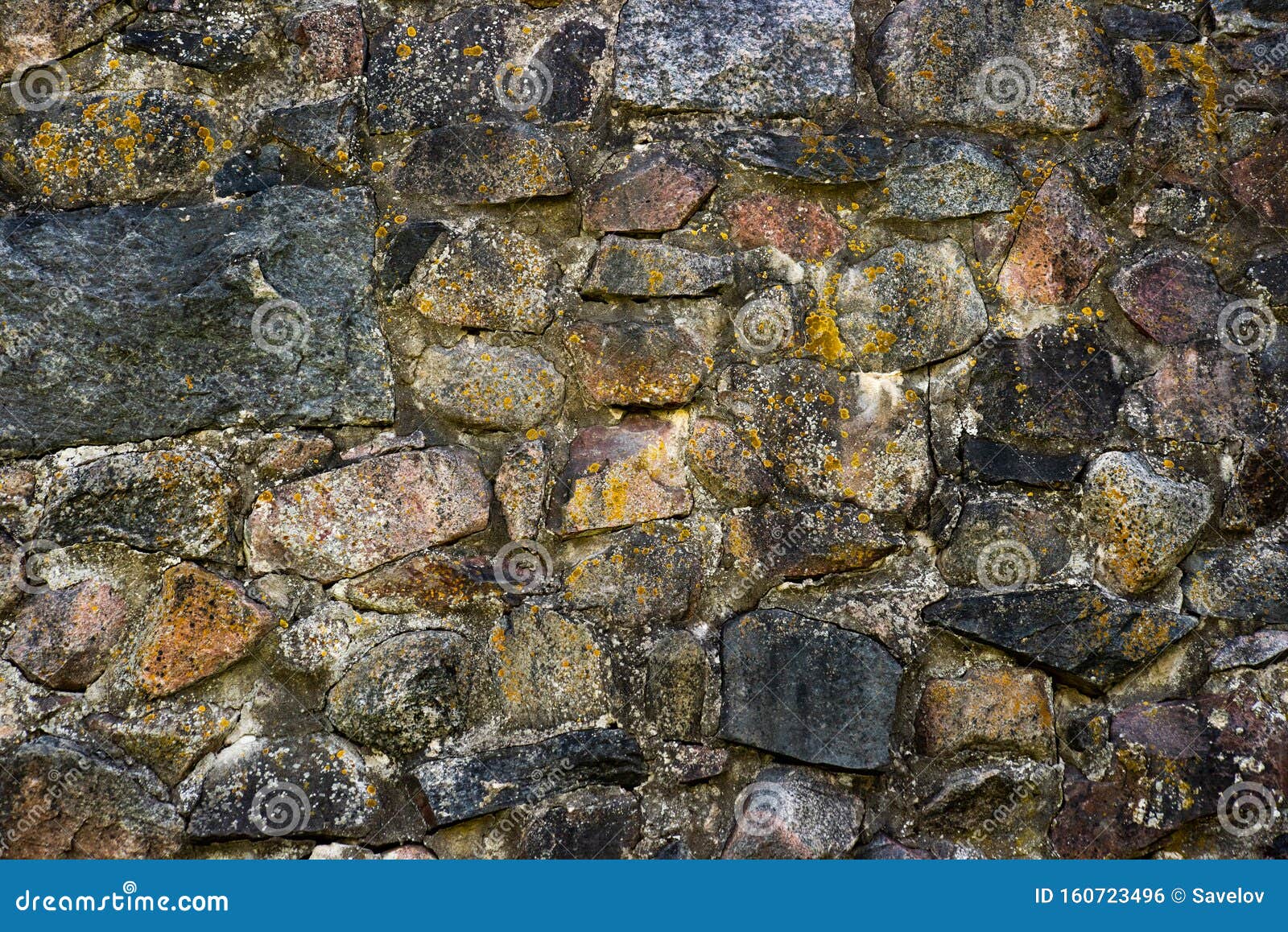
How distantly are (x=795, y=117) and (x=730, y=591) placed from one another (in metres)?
1.07

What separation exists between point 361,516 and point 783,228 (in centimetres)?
112

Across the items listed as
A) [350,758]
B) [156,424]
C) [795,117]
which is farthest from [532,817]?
[795,117]

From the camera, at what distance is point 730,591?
7.62 feet

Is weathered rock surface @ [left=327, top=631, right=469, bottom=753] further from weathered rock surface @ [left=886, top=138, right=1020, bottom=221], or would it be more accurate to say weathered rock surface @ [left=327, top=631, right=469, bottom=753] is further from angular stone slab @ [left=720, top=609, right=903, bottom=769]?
weathered rock surface @ [left=886, top=138, right=1020, bottom=221]

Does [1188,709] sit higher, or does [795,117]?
[795,117]

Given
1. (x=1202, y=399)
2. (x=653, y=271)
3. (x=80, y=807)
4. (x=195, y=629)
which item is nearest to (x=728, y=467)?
(x=653, y=271)

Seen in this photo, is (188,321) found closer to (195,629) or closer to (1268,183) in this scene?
(195,629)

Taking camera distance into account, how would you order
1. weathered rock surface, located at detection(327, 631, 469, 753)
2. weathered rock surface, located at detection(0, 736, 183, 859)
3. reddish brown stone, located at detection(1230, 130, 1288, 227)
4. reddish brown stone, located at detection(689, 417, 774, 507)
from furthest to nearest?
reddish brown stone, located at detection(1230, 130, 1288, 227), reddish brown stone, located at detection(689, 417, 774, 507), weathered rock surface, located at detection(327, 631, 469, 753), weathered rock surface, located at detection(0, 736, 183, 859)

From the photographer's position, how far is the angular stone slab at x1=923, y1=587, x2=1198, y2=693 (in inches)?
89.3

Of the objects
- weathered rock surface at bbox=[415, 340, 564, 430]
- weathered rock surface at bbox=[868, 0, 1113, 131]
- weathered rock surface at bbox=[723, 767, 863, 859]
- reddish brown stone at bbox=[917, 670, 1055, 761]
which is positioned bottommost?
weathered rock surface at bbox=[723, 767, 863, 859]

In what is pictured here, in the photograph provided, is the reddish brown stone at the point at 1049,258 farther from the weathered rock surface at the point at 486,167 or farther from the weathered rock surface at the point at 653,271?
the weathered rock surface at the point at 486,167

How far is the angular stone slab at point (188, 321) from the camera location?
2.28 meters

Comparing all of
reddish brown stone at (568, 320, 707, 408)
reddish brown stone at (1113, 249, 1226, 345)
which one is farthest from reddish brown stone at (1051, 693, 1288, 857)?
reddish brown stone at (568, 320, 707, 408)

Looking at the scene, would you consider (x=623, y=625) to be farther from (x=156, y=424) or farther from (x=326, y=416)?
(x=156, y=424)
